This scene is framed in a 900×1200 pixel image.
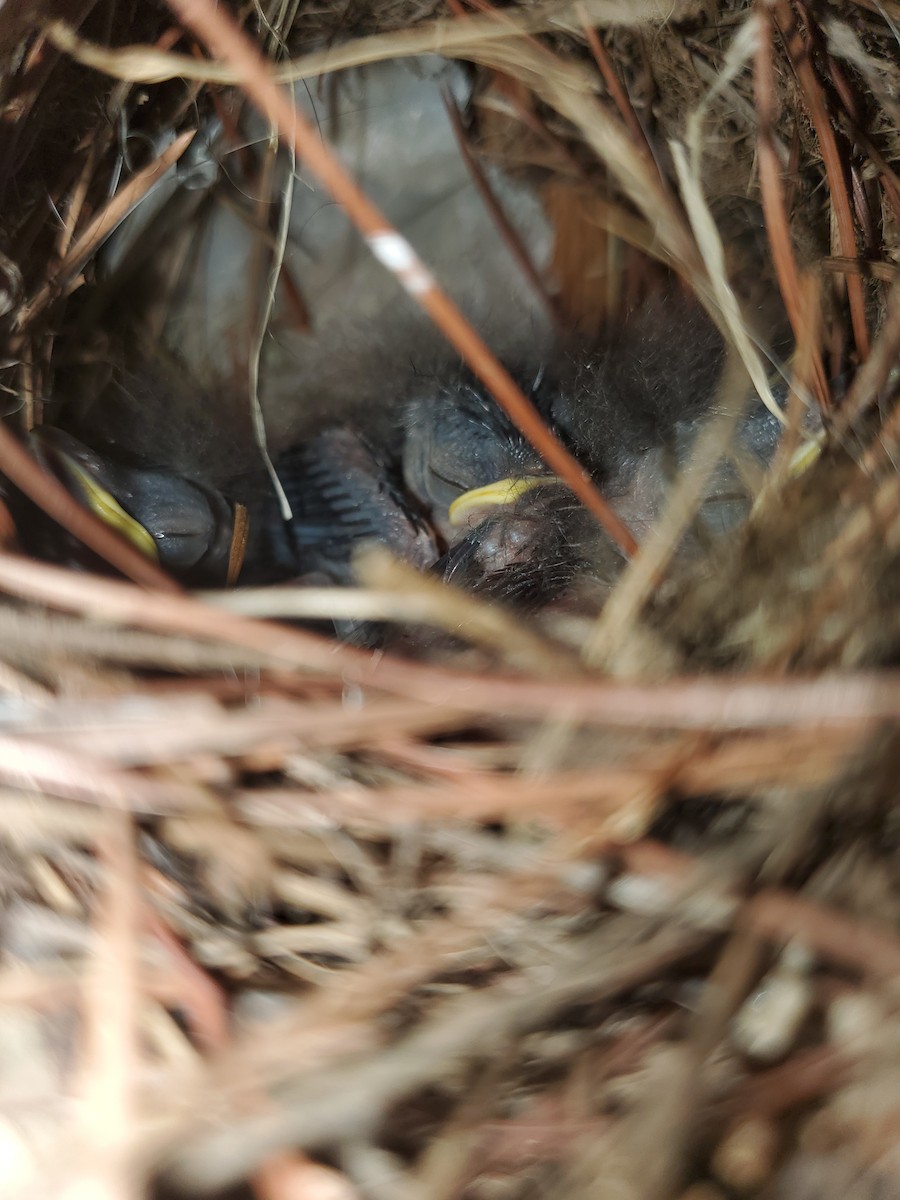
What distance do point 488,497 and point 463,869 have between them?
42 cm

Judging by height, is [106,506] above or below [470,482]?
above

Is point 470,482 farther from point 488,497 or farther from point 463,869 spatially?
point 463,869

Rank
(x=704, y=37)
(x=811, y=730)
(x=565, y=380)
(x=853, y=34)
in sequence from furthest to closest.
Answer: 1. (x=565, y=380)
2. (x=704, y=37)
3. (x=853, y=34)
4. (x=811, y=730)

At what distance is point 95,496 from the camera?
0.60 meters

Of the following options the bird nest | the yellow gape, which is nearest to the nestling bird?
the yellow gape

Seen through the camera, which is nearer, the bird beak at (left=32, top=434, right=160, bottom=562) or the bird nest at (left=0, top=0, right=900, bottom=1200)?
the bird nest at (left=0, top=0, right=900, bottom=1200)

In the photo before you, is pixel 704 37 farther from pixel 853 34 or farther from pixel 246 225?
pixel 246 225

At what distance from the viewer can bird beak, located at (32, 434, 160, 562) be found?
0.59 metres

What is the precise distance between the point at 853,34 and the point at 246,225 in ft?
1.87

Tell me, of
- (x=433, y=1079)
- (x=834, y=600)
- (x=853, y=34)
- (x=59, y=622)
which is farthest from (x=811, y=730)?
(x=853, y=34)

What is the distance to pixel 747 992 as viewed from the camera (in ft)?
0.94

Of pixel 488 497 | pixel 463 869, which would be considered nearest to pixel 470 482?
pixel 488 497

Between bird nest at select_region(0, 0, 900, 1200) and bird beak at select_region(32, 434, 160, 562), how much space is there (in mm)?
250

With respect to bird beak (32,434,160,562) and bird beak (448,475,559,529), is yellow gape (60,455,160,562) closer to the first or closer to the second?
bird beak (32,434,160,562)
